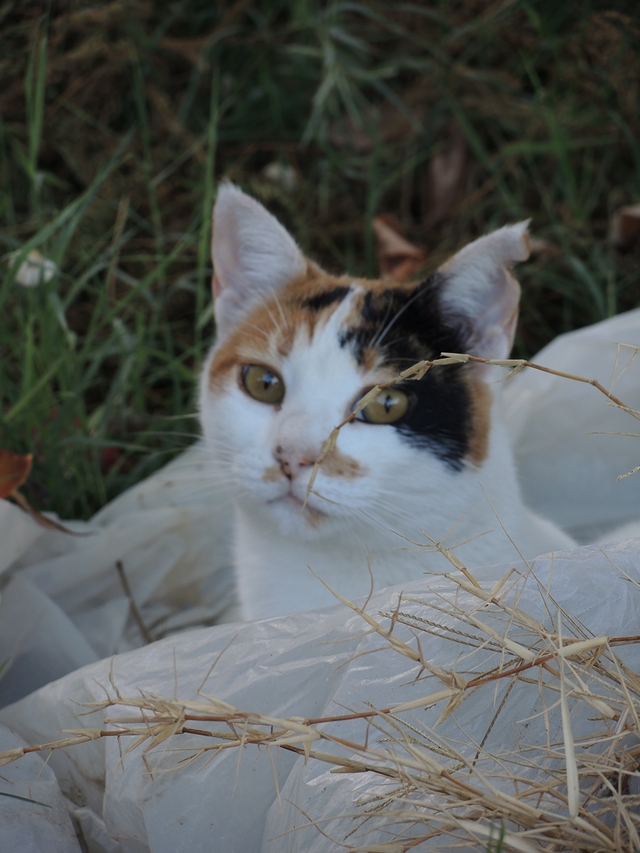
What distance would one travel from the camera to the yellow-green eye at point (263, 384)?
4.45 feet

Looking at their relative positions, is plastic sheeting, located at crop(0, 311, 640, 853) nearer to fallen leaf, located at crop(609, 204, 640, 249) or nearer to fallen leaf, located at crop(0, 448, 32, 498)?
fallen leaf, located at crop(0, 448, 32, 498)

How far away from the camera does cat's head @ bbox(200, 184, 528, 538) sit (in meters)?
1.20

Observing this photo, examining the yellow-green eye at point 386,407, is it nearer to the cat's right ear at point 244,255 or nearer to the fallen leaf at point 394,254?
the cat's right ear at point 244,255

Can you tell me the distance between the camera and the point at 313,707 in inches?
39.6

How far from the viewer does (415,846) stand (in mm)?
808

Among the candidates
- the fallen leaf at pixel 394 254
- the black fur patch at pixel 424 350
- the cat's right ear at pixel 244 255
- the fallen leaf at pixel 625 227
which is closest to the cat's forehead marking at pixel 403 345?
the black fur patch at pixel 424 350

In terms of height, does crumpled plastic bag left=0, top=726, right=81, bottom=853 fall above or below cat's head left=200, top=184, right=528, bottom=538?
below

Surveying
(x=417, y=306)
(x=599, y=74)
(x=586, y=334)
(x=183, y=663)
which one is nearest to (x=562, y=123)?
(x=599, y=74)

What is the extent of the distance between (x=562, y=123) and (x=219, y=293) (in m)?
1.41

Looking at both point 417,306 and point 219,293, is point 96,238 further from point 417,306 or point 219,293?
point 417,306

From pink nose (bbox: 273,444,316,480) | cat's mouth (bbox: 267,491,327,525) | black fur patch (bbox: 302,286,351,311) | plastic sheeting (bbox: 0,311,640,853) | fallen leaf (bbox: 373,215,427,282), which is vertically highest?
fallen leaf (bbox: 373,215,427,282)

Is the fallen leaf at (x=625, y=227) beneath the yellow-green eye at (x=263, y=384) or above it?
above

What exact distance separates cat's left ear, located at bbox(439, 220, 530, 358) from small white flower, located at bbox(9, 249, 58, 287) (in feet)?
2.93

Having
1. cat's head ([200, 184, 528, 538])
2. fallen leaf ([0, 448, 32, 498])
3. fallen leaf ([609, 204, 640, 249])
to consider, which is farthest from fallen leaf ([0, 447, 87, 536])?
fallen leaf ([609, 204, 640, 249])
